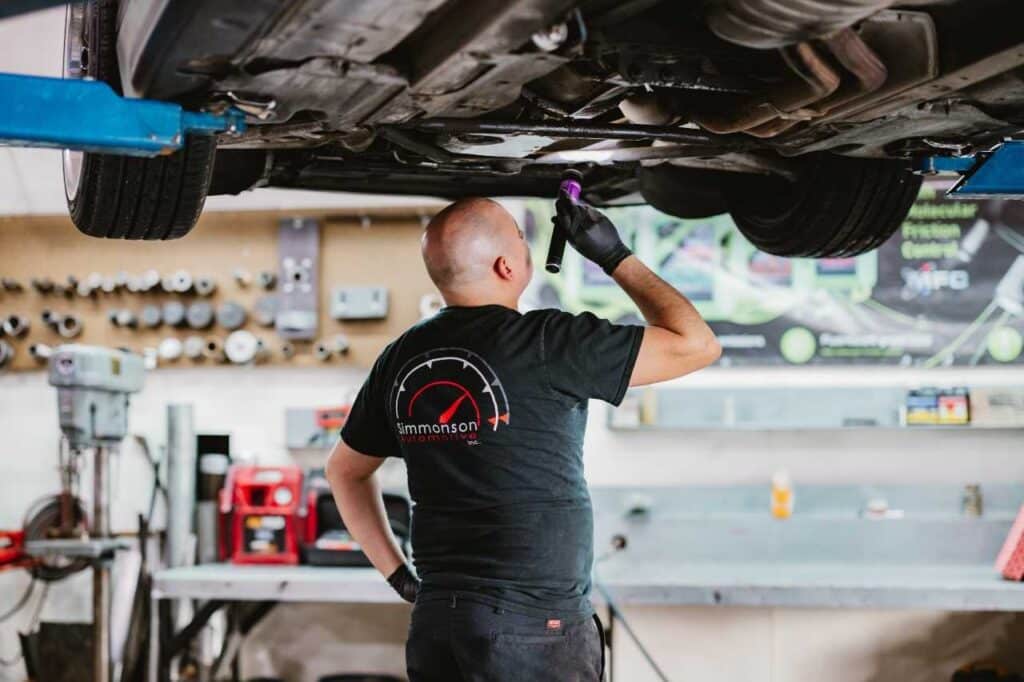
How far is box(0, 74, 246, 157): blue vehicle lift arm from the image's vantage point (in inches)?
65.9

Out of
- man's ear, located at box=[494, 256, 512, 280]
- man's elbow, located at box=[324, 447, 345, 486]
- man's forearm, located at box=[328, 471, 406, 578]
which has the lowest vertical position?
man's forearm, located at box=[328, 471, 406, 578]

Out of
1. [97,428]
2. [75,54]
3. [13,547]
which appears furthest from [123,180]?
[13,547]

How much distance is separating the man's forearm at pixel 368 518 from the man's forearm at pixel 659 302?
2.14 ft

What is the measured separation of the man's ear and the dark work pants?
0.56m

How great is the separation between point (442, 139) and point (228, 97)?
52 centimetres

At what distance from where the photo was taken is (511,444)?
2066 millimetres

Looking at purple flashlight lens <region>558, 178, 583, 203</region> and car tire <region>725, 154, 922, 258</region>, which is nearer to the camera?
purple flashlight lens <region>558, 178, 583, 203</region>

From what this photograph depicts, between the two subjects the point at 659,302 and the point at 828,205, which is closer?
the point at 659,302

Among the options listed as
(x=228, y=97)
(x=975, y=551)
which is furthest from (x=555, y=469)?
(x=975, y=551)

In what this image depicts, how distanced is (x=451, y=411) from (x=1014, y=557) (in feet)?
9.39

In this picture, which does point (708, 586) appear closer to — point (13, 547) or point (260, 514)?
point (260, 514)

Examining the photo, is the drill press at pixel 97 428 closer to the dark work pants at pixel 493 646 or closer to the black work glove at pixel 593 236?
the dark work pants at pixel 493 646

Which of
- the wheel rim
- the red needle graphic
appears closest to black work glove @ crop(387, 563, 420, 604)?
the red needle graphic

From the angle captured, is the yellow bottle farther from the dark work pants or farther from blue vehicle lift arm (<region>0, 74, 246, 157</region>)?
Answer: blue vehicle lift arm (<region>0, 74, 246, 157</region>)
